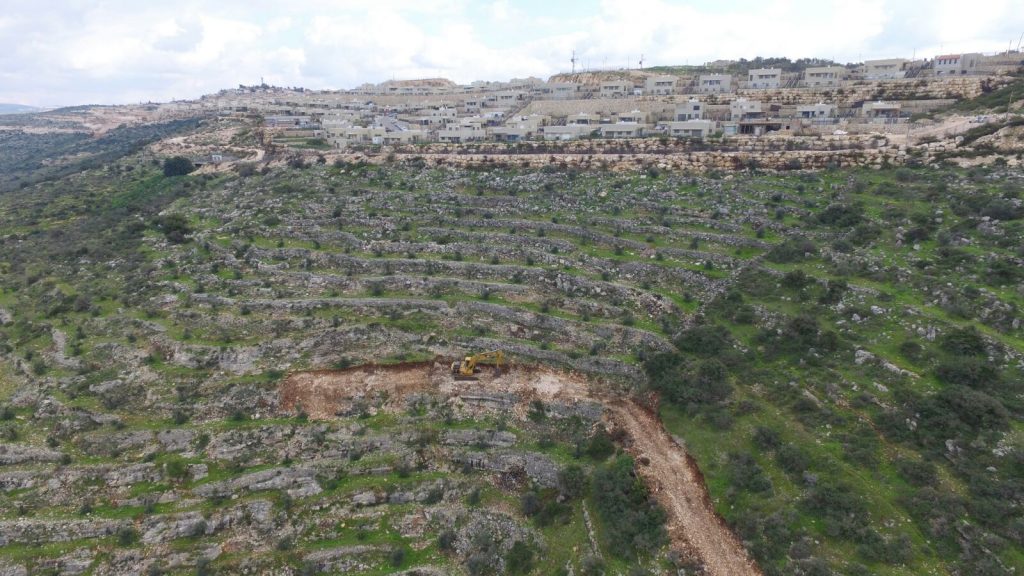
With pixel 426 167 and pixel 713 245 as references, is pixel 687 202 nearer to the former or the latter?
pixel 713 245

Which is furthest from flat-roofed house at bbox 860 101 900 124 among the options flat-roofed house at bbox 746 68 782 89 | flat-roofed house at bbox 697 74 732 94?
flat-roofed house at bbox 697 74 732 94

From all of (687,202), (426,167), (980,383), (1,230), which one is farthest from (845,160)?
(1,230)

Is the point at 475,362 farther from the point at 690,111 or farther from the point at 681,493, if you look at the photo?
the point at 690,111

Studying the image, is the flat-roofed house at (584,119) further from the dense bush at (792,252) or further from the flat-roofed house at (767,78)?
the dense bush at (792,252)

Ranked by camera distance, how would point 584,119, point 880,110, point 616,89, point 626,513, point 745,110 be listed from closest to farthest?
1. point 626,513
2. point 880,110
3. point 745,110
4. point 584,119
5. point 616,89

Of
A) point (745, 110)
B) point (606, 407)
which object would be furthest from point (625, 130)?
point (606, 407)

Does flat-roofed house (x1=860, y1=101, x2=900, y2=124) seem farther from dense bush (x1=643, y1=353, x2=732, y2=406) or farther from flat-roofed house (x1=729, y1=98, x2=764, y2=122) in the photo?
dense bush (x1=643, y1=353, x2=732, y2=406)
